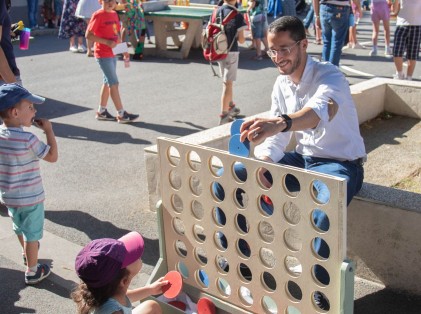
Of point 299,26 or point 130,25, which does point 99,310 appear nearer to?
point 299,26

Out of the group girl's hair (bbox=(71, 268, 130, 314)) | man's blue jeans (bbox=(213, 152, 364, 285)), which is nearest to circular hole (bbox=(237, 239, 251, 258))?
man's blue jeans (bbox=(213, 152, 364, 285))

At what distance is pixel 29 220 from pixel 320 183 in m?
1.89

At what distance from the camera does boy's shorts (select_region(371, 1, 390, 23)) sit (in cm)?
1191

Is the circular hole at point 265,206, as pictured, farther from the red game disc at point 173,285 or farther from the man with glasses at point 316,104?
the red game disc at point 173,285

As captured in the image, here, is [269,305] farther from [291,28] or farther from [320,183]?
[291,28]

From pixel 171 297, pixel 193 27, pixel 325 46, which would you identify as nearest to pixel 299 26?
pixel 171 297

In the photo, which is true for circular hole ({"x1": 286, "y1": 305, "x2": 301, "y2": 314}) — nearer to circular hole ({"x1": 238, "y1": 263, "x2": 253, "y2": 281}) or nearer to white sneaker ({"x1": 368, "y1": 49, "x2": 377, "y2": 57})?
circular hole ({"x1": 238, "y1": 263, "x2": 253, "y2": 281})

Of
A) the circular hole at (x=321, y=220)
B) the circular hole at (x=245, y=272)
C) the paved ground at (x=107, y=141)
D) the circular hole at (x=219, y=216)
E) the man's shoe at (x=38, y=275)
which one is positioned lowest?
the paved ground at (x=107, y=141)

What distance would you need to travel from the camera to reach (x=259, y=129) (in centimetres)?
313

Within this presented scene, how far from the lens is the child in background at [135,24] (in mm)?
12484

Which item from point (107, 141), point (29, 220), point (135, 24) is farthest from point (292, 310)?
point (135, 24)

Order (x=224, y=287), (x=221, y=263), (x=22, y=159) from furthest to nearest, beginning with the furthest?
(x=22, y=159) → (x=221, y=263) → (x=224, y=287)

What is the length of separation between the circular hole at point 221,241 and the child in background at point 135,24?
9417 millimetres

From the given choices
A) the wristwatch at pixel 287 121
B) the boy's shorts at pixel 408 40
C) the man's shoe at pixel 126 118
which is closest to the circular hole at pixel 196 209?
the wristwatch at pixel 287 121
